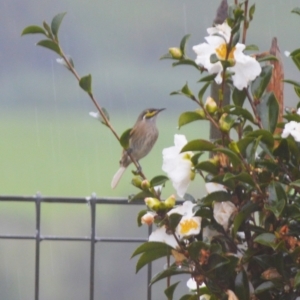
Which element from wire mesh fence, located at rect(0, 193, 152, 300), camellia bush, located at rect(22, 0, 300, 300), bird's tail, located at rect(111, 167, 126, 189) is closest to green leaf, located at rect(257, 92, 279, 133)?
camellia bush, located at rect(22, 0, 300, 300)

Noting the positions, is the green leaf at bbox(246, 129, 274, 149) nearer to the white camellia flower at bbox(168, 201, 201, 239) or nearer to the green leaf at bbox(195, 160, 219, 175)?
the green leaf at bbox(195, 160, 219, 175)

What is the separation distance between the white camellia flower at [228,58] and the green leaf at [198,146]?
0.47 feet

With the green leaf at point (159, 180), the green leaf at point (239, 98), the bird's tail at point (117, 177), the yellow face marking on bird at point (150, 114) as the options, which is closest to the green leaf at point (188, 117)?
the green leaf at point (239, 98)

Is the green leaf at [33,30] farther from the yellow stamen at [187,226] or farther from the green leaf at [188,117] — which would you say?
the yellow stamen at [187,226]

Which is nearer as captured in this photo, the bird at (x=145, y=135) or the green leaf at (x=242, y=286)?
the green leaf at (x=242, y=286)

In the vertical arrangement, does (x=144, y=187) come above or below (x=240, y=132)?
below

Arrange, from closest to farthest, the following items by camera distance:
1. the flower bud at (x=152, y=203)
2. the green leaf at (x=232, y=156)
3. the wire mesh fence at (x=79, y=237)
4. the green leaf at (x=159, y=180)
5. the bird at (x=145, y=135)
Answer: the green leaf at (x=232, y=156) → the flower bud at (x=152, y=203) → the green leaf at (x=159, y=180) → the wire mesh fence at (x=79, y=237) → the bird at (x=145, y=135)

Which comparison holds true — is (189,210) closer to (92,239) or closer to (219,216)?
(219,216)

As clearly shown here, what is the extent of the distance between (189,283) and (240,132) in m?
0.44

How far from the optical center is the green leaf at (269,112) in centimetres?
159

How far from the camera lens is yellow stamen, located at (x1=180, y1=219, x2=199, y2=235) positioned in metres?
1.58

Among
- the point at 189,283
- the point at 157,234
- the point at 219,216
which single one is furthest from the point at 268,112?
the point at 189,283

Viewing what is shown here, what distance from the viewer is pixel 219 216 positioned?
158cm

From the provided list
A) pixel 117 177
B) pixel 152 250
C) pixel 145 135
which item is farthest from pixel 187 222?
pixel 145 135
